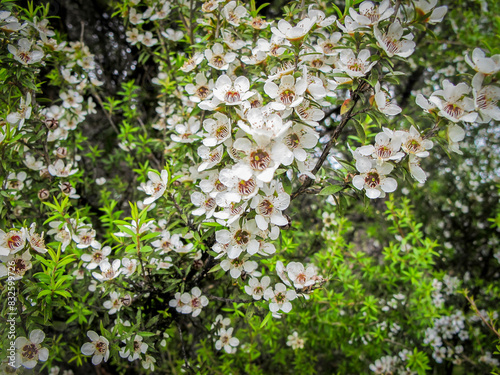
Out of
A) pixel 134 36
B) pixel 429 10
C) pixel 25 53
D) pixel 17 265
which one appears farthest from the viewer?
pixel 134 36

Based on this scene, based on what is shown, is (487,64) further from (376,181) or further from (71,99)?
(71,99)

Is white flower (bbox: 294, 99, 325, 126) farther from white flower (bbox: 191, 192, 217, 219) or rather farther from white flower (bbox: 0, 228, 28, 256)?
white flower (bbox: 0, 228, 28, 256)

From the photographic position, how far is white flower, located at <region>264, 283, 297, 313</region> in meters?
1.41

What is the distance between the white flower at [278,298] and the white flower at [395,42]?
1088mm

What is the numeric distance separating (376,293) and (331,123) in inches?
66.7

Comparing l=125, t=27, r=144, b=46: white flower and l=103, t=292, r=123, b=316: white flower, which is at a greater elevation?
l=125, t=27, r=144, b=46: white flower

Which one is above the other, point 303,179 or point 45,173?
point 303,179

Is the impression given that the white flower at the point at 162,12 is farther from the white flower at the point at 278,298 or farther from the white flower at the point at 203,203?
the white flower at the point at 278,298

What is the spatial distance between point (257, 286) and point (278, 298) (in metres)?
0.11

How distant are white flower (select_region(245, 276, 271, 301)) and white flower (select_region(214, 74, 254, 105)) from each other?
0.84 m

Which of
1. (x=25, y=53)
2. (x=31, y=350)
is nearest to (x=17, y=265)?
(x=31, y=350)

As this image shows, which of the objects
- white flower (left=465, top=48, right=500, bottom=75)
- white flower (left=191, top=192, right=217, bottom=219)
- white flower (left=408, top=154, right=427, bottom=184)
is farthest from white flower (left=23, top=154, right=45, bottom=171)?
white flower (left=465, top=48, right=500, bottom=75)

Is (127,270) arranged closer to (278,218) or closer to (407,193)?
(278,218)

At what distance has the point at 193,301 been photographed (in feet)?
5.12
